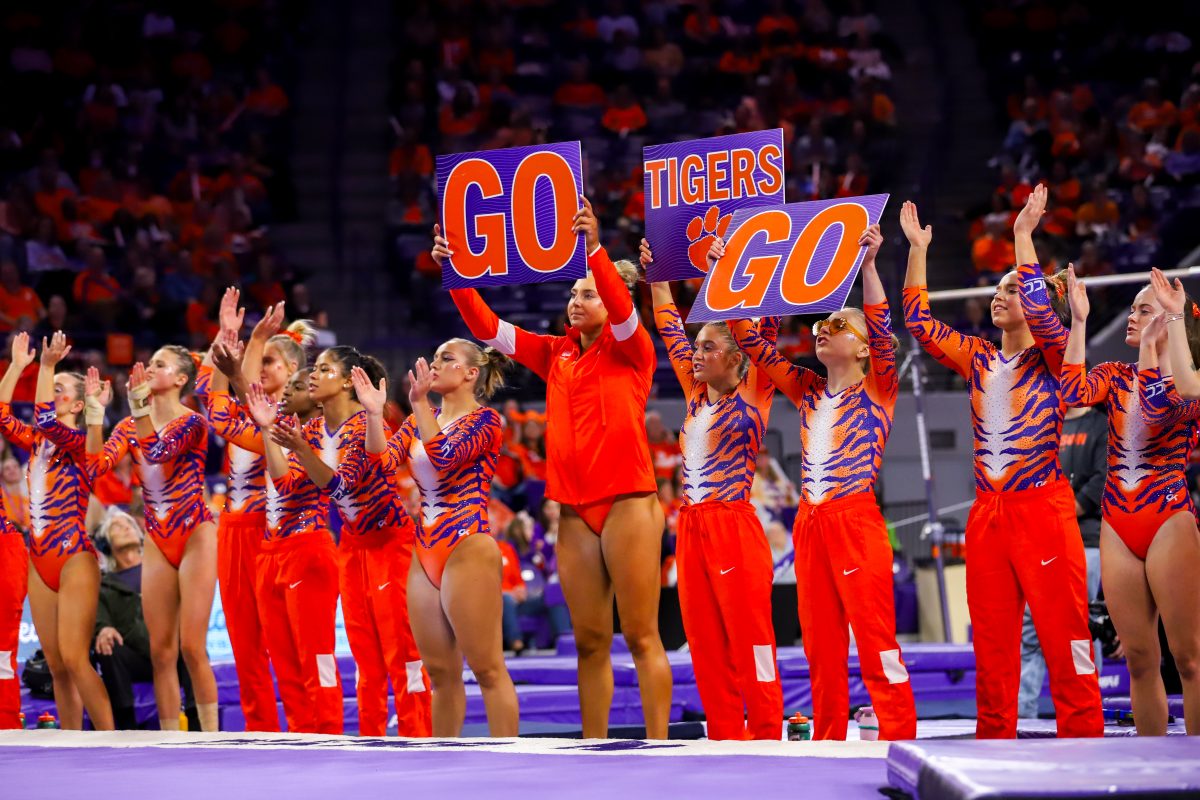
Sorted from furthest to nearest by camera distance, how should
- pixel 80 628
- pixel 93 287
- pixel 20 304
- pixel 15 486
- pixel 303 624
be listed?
pixel 93 287, pixel 20 304, pixel 15 486, pixel 80 628, pixel 303 624

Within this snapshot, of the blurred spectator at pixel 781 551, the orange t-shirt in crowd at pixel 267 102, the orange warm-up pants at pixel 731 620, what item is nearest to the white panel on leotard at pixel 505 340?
the orange warm-up pants at pixel 731 620

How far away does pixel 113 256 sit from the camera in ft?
44.1

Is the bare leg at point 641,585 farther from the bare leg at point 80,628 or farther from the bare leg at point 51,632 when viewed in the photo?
the bare leg at point 51,632

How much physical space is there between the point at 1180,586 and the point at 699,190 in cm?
232

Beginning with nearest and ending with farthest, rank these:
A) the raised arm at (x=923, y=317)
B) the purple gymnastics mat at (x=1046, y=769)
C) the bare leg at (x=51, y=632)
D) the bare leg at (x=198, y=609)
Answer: the purple gymnastics mat at (x=1046, y=769), the raised arm at (x=923, y=317), the bare leg at (x=198, y=609), the bare leg at (x=51, y=632)

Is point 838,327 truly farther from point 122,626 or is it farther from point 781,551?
point 781,551

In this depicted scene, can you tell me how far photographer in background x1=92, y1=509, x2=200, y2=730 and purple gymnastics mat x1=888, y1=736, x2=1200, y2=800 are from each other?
5117mm

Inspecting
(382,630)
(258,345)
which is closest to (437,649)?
(382,630)

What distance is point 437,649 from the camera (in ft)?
17.6

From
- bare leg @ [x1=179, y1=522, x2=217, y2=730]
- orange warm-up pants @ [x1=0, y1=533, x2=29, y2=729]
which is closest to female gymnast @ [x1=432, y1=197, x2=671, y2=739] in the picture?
bare leg @ [x1=179, y1=522, x2=217, y2=730]

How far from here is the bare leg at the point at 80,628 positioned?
641cm

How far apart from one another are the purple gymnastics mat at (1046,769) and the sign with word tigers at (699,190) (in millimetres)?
2585

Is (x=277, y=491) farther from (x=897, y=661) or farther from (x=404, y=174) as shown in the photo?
(x=404, y=174)

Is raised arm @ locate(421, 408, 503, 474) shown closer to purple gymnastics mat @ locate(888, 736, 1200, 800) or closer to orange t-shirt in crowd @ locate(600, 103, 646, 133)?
purple gymnastics mat @ locate(888, 736, 1200, 800)
